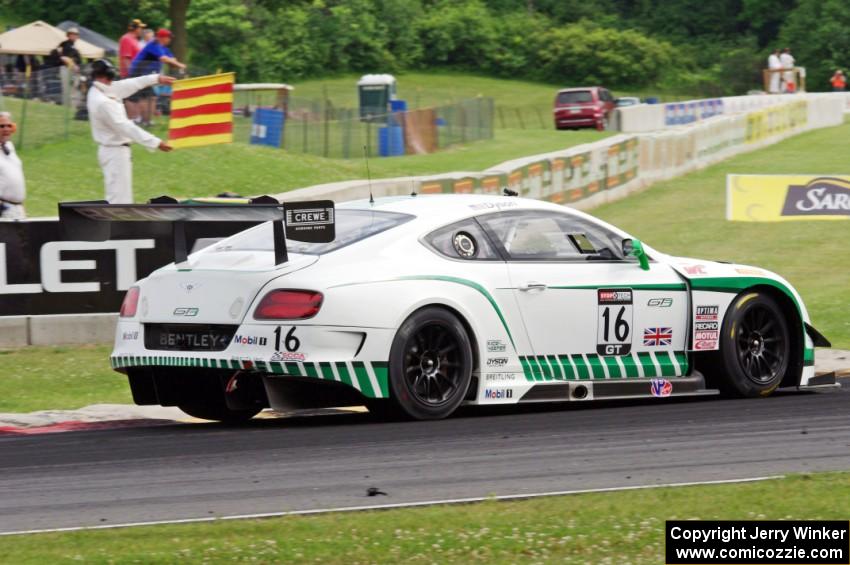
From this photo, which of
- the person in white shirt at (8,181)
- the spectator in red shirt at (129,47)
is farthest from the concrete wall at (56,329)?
the spectator in red shirt at (129,47)

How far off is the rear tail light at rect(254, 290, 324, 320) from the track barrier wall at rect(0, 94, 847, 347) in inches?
178

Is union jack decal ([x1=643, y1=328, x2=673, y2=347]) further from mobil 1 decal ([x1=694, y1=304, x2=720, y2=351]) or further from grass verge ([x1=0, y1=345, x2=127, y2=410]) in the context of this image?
grass verge ([x1=0, y1=345, x2=127, y2=410])

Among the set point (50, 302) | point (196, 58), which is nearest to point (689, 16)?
point (196, 58)

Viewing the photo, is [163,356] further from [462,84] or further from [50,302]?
[462,84]

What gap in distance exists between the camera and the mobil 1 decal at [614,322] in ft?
31.3

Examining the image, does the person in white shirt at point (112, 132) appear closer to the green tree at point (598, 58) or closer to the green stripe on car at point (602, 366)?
the green stripe on car at point (602, 366)

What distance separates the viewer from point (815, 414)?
9.27 metres

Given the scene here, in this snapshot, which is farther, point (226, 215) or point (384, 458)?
point (226, 215)

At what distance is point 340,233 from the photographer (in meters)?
9.02

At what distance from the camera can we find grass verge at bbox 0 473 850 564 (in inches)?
216

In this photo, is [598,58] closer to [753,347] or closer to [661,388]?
[753,347]

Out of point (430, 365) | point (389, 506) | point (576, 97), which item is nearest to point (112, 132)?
point (430, 365)

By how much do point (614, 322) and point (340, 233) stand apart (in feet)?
6.12

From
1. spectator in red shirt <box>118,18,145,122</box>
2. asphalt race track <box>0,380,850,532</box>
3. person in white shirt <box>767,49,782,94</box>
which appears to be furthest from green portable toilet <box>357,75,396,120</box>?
asphalt race track <box>0,380,850,532</box>
